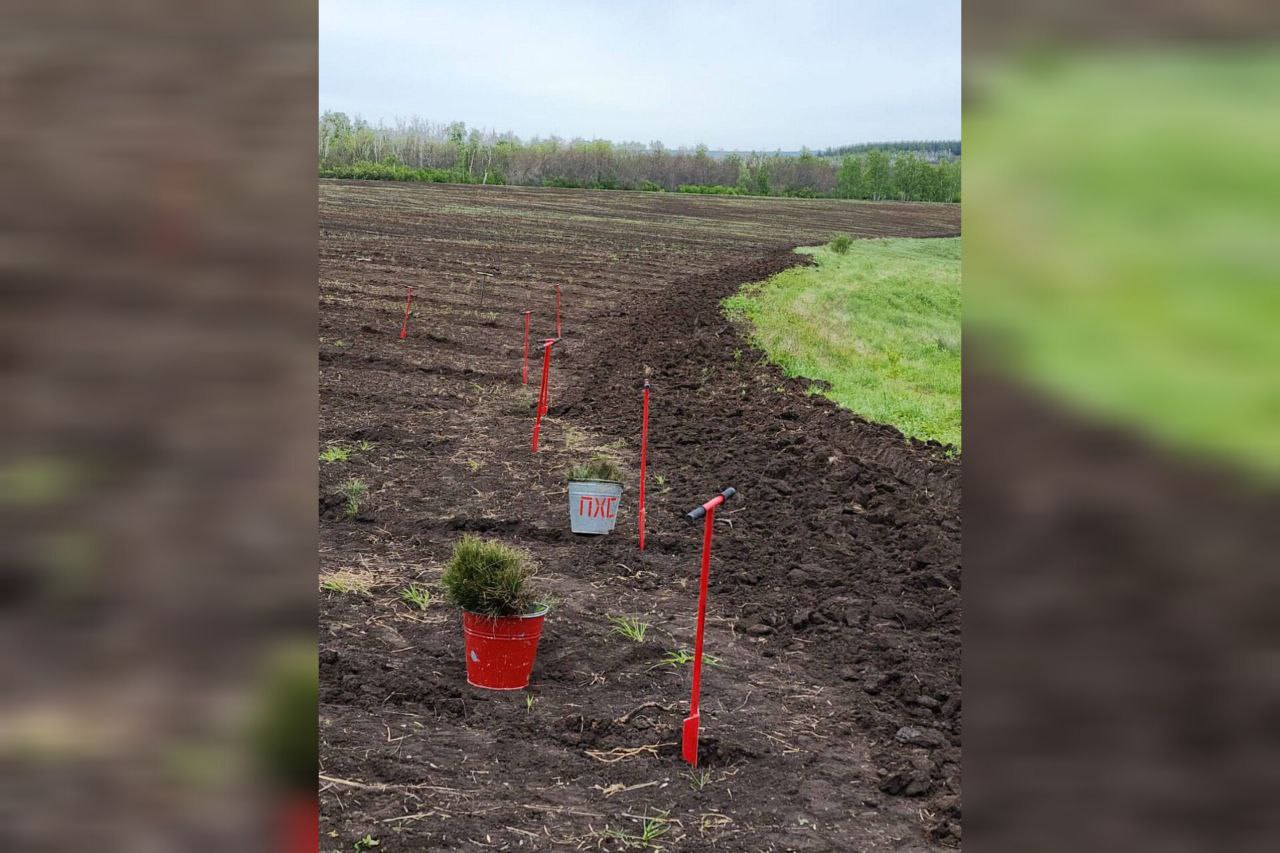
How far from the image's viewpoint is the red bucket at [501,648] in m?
4.53

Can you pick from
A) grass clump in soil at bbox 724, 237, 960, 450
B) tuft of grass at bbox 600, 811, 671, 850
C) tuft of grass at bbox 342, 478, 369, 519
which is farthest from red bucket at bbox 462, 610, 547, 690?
grass clump in soil at bbox 724, 237, 960, 450

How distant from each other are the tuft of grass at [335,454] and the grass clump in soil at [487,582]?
4122 millimetres

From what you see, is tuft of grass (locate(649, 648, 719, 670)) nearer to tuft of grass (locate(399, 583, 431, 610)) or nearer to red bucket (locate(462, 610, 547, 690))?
red bucket (locate(462, 610, 547, 690))

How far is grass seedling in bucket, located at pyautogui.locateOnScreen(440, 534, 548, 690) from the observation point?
4516 millimetres

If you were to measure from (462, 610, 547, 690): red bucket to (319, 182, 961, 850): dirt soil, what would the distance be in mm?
93

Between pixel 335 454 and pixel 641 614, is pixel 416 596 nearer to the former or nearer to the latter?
pixel 641 614

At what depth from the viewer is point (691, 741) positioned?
13.1 feet

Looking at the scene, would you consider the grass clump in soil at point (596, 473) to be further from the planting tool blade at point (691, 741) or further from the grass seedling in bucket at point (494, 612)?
the planting tool blade at point (691, 741)

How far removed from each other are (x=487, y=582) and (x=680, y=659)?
106 cm

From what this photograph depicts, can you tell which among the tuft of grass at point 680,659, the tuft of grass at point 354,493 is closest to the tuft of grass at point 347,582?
the tuft of grass at point 354,493
